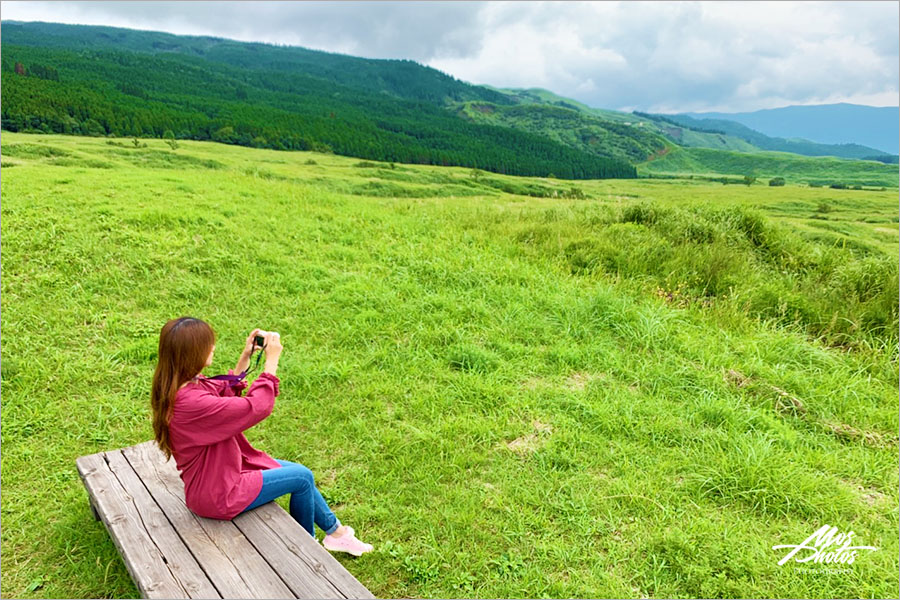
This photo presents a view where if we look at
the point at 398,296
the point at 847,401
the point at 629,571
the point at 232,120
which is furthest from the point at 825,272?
the point at 232,120

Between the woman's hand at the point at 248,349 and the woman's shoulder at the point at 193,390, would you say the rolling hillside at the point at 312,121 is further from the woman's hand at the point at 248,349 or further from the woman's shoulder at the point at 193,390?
the woman's shoulder at the point at 193,390

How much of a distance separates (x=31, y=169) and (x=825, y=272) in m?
19.0

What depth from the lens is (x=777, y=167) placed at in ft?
373

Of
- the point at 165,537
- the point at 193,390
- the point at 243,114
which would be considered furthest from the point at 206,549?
the point at 243,114

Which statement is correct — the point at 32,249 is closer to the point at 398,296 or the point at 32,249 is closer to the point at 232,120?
the point at 398,296

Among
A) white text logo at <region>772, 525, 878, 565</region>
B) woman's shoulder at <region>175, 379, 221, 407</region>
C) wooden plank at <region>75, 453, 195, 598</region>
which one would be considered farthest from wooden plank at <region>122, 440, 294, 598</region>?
white text logo at <region>772, 525, 878, 565</region>

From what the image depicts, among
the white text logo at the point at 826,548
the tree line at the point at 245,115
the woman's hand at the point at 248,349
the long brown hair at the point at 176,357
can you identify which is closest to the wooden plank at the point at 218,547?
the long brown hair at the point at 176,357

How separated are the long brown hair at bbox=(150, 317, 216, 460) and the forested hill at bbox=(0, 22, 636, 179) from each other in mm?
49422

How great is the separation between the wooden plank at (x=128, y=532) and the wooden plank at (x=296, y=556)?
447 millimetres

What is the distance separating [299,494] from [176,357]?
1.25 metres

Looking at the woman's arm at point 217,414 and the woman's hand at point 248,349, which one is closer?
the woman's arm at point 217,414

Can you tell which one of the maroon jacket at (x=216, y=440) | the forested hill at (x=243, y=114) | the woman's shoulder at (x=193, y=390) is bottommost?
the maroon jacket at (x=216, y=440)

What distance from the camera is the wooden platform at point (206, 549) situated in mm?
2525

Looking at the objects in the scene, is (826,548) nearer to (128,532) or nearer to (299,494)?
(299,494)
